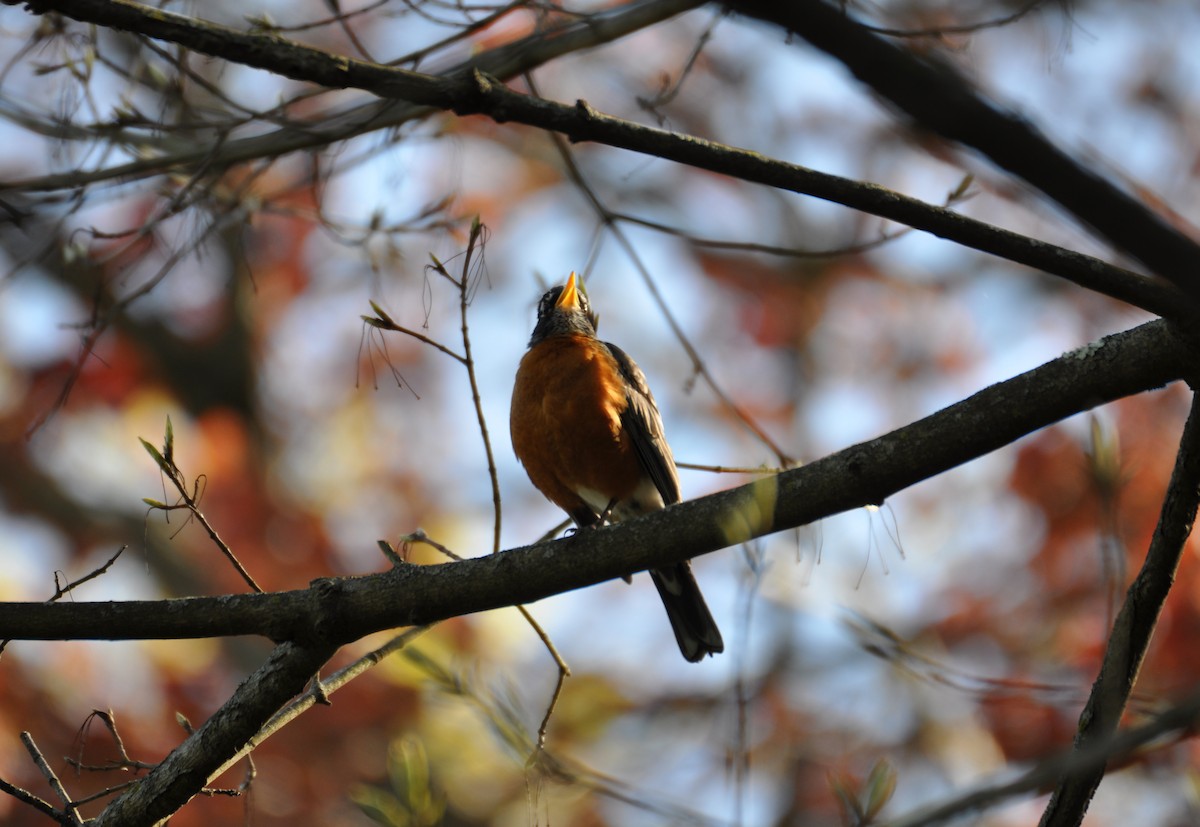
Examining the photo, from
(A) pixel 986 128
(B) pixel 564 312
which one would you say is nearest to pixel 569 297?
(B) pixel 564 312

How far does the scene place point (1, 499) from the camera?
8617 mm

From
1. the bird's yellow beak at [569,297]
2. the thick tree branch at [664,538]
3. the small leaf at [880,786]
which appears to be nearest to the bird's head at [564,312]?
the bird's yellow beak at [569,297]

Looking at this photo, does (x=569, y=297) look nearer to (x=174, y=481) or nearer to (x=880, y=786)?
(x=174, y=481)

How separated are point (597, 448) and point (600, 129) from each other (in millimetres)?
2133

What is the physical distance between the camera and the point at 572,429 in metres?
4.28

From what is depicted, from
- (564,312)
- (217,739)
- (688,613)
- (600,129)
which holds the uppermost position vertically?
(564,312)

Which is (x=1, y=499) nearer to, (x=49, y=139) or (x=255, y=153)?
(x=49, y=139)

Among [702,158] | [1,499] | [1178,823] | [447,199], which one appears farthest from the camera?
[1,499]

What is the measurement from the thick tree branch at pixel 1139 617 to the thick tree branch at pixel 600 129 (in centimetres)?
52

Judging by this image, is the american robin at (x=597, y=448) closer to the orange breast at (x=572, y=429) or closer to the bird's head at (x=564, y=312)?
the orange breast at (x=572, y=429)

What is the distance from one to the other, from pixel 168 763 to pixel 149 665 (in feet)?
17.3

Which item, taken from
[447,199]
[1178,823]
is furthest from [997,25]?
[1178,823]

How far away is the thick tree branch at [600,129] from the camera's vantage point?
2121mm

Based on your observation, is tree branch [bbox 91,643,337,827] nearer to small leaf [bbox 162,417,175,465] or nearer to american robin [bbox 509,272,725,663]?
small leaf [bbox 162,417,175,465]
